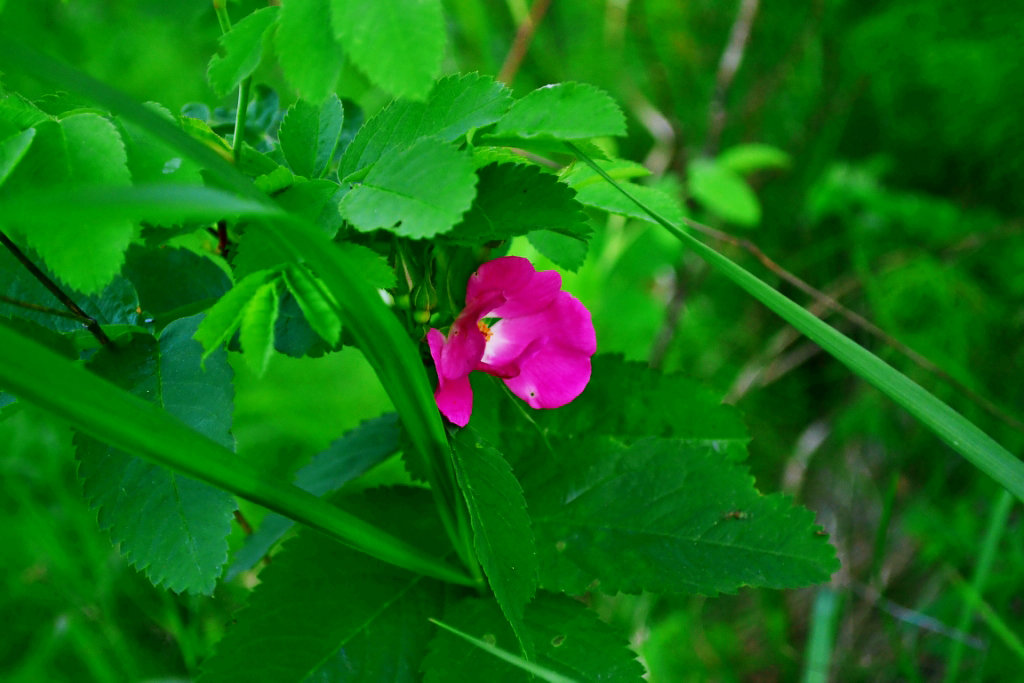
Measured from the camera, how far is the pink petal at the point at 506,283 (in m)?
0.46

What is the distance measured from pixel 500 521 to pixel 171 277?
0.99 ft

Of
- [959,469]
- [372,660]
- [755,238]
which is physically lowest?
[959,469]

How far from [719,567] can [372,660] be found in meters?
0.24

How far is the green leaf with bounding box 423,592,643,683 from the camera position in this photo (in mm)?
477

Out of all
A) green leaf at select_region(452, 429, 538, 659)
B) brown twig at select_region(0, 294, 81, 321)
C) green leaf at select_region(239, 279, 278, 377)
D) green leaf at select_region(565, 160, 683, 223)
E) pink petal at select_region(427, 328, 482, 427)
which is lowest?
green leaf at select_region(452, 429, 538, 659)

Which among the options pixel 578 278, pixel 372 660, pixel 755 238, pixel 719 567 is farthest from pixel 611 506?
pixel 755 238

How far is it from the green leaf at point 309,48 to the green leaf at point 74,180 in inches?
3.8

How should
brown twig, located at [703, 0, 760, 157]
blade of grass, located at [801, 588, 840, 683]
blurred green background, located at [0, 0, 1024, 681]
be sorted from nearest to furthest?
blade of grass, located at [801, 588, 840, 683], blurred green background, located at [0, 0, 1024, 681], brown twig, located at [703, 0, 760, 157]

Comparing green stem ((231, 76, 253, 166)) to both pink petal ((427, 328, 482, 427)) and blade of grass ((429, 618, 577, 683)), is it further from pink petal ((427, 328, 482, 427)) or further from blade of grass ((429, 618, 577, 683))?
blade of grass ((429, 618, 577, 683))

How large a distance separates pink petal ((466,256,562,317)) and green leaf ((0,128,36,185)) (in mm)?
239

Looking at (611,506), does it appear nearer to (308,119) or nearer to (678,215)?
(678,215)

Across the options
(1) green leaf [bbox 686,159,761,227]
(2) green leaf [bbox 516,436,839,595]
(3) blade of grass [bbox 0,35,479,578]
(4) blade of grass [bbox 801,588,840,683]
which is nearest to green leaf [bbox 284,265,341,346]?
(3) blade of grass [bbox 0,35,479,578]

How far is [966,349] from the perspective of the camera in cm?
161

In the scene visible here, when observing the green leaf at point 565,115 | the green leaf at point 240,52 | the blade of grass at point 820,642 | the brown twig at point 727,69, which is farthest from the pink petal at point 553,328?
the brown twig at point 727,69
